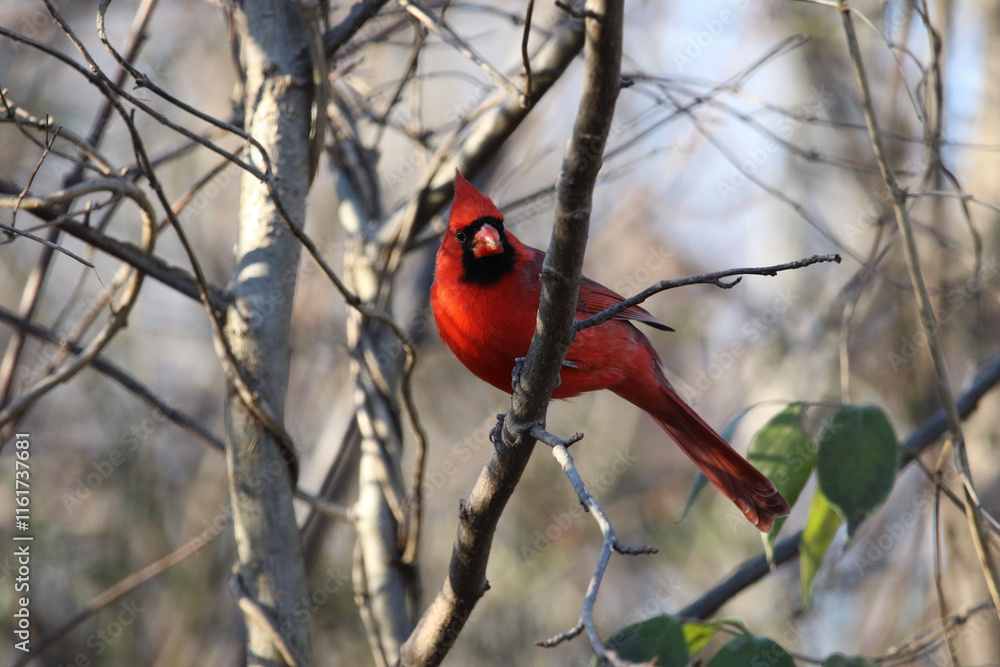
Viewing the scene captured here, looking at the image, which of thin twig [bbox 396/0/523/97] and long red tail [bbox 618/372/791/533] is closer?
thin twig [bbox 396/0/523/97]

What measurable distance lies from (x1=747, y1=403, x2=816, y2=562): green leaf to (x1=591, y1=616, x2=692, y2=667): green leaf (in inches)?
12.8

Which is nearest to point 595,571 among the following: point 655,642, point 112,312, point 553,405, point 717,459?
point 655,642

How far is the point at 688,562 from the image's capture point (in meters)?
5.09

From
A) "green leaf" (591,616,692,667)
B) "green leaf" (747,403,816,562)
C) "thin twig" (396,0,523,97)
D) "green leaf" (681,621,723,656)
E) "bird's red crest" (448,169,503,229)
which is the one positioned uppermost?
"thin twig" (396,0,523,97)

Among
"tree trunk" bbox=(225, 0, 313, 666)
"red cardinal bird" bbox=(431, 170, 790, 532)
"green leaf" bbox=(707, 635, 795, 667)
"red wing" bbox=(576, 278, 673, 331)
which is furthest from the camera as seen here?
"red wing" bbox=(576, 278, 673, 331)

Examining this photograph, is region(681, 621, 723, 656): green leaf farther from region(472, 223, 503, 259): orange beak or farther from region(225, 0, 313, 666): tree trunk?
region(472, 223, 503, 259): orange beak

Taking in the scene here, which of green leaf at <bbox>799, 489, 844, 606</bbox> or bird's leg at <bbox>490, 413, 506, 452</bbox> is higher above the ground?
bird's leg at <bbox>490, 413, 506, 452</bbox>

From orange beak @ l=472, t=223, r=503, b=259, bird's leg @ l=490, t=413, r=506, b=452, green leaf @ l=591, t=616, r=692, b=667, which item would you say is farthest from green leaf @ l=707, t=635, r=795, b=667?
orange beak @ l=472, t=223, r=503, b=259

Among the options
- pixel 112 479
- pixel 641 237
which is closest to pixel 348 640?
pixel 112 479

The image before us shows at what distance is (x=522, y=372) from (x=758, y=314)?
4.54 metres

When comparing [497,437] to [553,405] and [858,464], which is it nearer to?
[858,464]

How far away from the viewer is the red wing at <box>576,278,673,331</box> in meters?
2.53

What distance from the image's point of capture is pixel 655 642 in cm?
174

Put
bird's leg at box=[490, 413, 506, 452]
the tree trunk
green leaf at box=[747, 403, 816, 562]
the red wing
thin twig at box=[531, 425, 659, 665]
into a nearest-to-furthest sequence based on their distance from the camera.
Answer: thin twig at box=[531, 425, 659, 665]
bird's leg at box=[490, 413, 506, 452]
the tree trunk
green leaf at box=[747, 403, 816, 562]
the red wing
